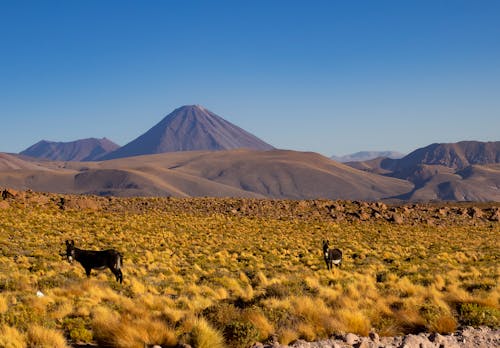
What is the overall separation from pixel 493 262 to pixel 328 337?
18.8 metres

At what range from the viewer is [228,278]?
17.6 metres

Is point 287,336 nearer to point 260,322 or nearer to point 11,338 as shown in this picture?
point 260,322

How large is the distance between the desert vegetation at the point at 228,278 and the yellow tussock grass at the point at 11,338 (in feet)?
0.10

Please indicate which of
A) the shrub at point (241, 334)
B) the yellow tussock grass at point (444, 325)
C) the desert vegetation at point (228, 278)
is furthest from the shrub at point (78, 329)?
the yellow tussock grass at point (444, 325)

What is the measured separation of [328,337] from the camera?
924 centimetres

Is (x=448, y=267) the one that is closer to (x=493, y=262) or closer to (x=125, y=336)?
(x=493, y=262)

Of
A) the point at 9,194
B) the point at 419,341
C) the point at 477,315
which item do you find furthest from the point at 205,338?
the point at 9,194

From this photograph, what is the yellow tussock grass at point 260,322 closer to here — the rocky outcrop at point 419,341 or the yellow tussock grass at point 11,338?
the rocky outcrop at point 419,341

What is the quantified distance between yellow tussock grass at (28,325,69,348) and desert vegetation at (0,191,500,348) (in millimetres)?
25

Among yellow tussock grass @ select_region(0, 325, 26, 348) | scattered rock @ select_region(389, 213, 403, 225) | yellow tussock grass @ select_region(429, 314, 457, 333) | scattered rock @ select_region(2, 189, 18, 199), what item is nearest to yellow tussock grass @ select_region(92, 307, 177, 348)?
yellow tussock grass @ select_region(0, 325, 26, 348)

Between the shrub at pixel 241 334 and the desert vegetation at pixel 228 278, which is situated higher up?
the shrub at pixel 241 334

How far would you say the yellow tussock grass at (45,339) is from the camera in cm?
794

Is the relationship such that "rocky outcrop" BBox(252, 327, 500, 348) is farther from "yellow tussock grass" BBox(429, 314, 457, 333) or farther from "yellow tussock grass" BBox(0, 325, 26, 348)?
"yellow tussock grass" BBox(0, 325, 26, 348)

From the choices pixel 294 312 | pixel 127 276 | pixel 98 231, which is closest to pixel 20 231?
pixel 98 231
